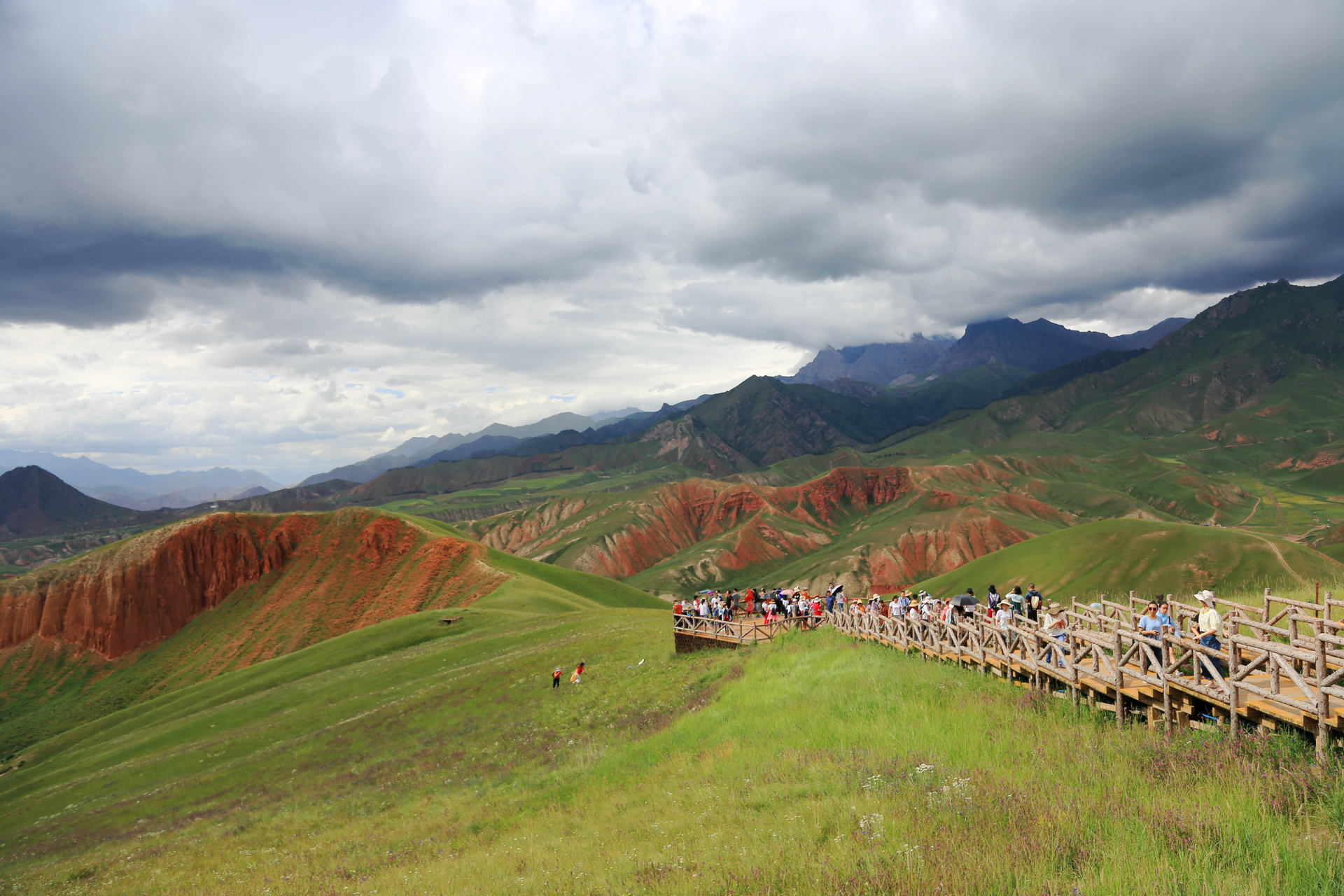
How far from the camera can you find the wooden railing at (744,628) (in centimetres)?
3178

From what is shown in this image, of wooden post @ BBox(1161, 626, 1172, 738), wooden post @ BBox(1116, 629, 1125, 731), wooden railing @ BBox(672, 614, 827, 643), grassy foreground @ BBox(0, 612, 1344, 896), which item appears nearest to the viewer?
grassy foreground @ BBox(0, 612, 1344, 896)

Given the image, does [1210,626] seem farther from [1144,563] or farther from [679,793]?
[1144,563]

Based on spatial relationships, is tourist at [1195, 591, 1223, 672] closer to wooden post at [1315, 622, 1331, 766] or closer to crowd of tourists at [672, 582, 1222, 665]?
crowd of tourists at [672, 582, 1222, 665]

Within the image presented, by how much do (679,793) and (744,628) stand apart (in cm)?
1904

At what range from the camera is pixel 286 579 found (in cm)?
9488

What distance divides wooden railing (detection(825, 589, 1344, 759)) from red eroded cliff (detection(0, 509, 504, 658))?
7122 centimetres

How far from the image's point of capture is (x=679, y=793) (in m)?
13.7

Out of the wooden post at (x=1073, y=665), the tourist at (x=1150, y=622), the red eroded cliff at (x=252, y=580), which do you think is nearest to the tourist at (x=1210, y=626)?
the tourist at (x=1150, y=622)

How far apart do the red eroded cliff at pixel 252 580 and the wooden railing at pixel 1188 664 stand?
71.2m

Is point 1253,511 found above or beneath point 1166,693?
beneath

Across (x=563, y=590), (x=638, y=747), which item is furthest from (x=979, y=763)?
(x=563, y=590)

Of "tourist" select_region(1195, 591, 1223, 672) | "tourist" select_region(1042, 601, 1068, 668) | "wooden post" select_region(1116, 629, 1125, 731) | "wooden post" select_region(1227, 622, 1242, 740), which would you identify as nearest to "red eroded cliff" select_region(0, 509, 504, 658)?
"tourist" select_region(1042, 601, 1068, 668)

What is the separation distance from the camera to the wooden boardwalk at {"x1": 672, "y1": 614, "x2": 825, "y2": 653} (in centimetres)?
3183

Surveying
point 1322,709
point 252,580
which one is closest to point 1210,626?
point 1322,709
